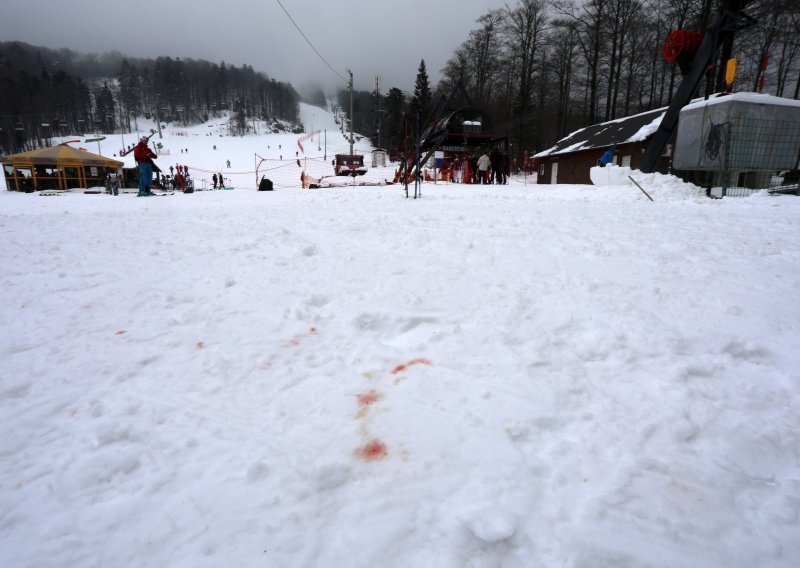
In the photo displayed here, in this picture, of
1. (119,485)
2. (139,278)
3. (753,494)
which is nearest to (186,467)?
(119,485)

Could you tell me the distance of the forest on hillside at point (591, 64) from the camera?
74.0 ft

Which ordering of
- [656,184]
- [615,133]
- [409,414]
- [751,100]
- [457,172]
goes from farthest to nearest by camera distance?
[457,172] < [615,133] < [656,184] < [751,100] < [409,414]

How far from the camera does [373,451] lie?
5.47 ft

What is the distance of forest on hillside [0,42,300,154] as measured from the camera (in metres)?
75.1

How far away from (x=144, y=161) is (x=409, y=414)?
16368 millimetres

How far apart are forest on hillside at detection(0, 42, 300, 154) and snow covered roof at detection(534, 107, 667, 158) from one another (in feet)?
274

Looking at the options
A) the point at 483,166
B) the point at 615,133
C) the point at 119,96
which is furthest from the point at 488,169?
the point at 119,96

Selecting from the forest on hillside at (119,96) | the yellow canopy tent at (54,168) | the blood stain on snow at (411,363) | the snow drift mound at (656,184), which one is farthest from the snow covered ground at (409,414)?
the forest on hillside at (119,96)

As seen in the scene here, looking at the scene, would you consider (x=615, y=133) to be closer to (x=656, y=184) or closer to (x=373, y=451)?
(x=656, y=184)

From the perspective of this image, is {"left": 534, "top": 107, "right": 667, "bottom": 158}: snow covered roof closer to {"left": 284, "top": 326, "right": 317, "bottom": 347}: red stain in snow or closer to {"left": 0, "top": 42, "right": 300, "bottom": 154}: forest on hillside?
{"left": 284, "top": 326, "right": 317, "bottom": 347}: red stain in snow

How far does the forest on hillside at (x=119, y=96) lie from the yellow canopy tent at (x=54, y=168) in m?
60.1

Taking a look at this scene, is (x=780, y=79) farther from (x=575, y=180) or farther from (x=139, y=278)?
(x=139, y=278)

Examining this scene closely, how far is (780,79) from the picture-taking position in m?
29.0

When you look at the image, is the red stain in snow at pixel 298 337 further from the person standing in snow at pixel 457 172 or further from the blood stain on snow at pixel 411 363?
the person standing in snow at pixel 457 172
